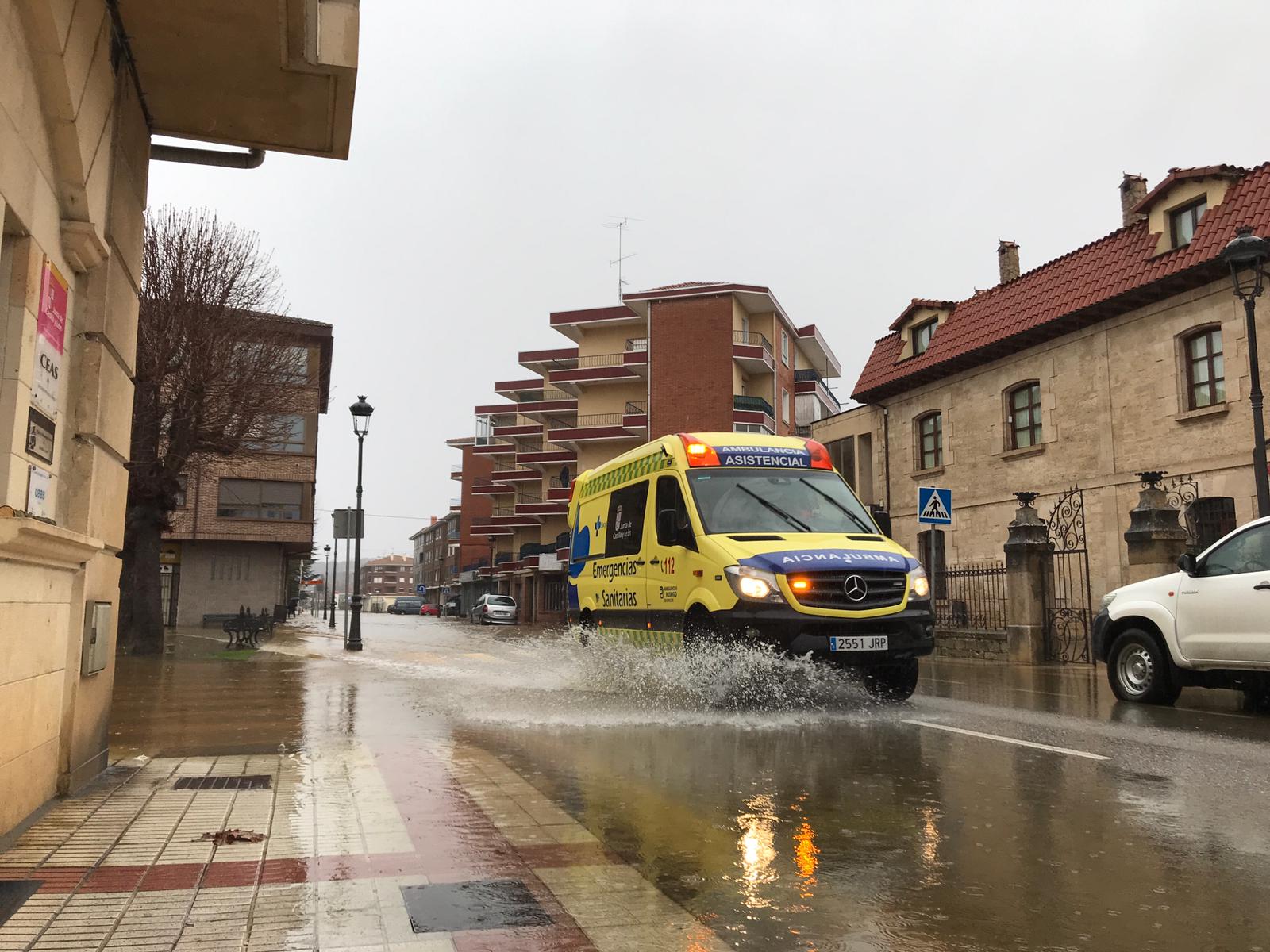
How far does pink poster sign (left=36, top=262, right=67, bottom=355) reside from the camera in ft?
15.9

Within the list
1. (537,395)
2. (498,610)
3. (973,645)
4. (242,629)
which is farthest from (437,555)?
(973,645)

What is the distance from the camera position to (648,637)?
10.6 meters

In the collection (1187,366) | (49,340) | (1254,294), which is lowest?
(49,340)

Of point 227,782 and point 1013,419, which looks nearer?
point 227,782

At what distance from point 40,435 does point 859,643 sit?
21.1ft

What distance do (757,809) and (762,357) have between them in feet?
157

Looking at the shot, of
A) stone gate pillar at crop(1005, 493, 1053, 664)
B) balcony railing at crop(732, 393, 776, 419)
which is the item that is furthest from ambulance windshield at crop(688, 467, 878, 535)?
balcony railing at crop(732, 393, 776, 419)

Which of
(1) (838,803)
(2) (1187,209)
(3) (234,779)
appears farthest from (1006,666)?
(3) (234,779)

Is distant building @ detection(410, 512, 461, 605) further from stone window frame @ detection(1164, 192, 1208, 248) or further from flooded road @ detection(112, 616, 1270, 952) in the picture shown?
flooded road @ detection(112, 616, 1270, 952)

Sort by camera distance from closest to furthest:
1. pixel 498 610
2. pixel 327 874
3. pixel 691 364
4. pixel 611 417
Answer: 1. pixel 327 874
2. pixel 691 364
3. pixel 498 610
4. pixel 611 417

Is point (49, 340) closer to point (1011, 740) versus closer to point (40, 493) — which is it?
point (40, 493)

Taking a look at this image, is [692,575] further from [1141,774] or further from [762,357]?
[762,357]

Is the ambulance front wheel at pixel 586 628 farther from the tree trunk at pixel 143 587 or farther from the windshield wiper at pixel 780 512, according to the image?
the tree trunk at pixel 143 587

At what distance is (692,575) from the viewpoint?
971 centimetres
